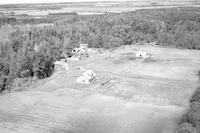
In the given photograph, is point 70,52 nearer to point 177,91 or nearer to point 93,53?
point 93,53

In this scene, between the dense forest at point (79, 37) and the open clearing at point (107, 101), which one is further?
the dense forest at point (79, 37)

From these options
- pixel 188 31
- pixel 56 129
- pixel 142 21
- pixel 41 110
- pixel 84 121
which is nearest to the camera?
pixel 56 129

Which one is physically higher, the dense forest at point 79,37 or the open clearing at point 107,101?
the dense forest at point 79,37

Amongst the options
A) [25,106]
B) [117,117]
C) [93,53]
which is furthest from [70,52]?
[117,117]

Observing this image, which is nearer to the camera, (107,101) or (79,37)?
(107,101)

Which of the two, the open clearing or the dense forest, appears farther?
the dense forest
